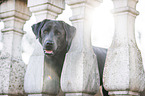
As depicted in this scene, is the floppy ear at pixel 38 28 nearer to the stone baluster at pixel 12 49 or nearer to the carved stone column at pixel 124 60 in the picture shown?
the stone baluster at pixel 12 49

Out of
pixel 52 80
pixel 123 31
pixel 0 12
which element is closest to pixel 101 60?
pixel 52 80

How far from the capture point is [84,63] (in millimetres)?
4562

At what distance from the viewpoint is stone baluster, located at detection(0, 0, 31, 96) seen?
5.85 meters

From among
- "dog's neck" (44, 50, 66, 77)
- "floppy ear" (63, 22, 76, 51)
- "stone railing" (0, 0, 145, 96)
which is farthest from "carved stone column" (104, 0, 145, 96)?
"dog's neck" (44, 50, 66, 77)

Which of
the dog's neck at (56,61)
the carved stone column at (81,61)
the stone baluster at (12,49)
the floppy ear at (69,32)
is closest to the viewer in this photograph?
the carved stone column at (81,61)

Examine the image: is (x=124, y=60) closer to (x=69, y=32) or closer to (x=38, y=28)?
(x=69, y=32)

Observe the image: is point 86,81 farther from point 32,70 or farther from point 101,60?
point 101,60

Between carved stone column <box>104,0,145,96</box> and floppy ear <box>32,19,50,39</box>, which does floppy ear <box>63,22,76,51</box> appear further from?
carved stone column <box>104,0,145,96</box>

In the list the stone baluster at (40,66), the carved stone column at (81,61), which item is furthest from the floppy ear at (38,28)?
the carved stone column at (81,61)

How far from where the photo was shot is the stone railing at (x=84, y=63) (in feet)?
13.9

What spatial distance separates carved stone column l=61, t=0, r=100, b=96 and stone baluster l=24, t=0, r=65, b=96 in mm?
517

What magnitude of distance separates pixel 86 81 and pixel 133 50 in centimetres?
100


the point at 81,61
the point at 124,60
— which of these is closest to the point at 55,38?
the point at 81,61

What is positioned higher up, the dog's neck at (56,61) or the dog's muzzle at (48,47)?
the dog's muzzle at (48,47)
